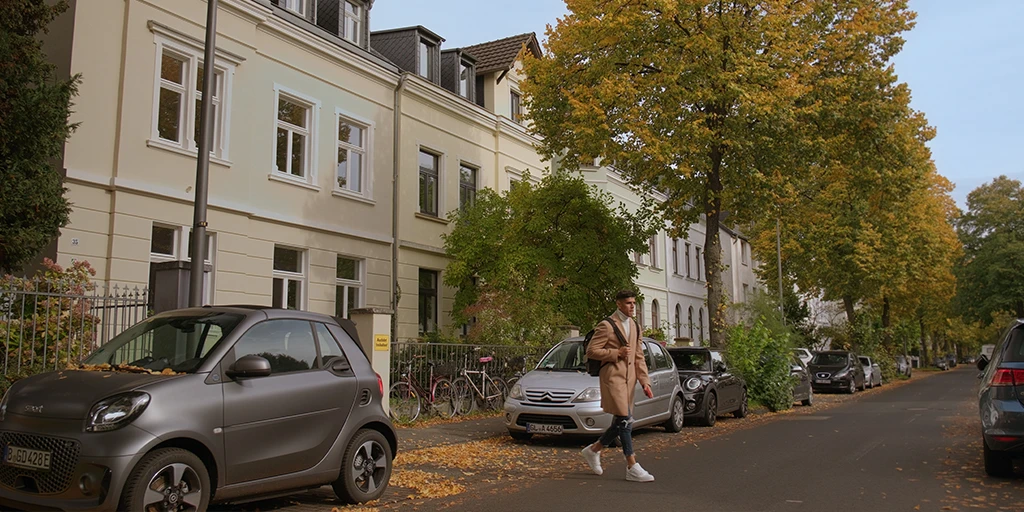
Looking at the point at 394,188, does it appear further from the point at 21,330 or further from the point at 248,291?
the point at 21,330

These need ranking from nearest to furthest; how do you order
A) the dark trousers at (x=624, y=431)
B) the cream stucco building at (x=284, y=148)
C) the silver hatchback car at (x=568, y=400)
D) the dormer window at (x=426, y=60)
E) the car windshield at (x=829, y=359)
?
the dark trousers at (x=624, y=431) → the silver hatchback car at (x=568, y=400) → the cream stucco building at (x=284, y=148) → the dormer window at (x=426, y=60) → the car windshield at (x=829, y=359)

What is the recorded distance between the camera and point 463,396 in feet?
55.2

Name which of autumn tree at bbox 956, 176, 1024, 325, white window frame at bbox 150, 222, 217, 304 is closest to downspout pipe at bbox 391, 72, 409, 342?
white window frame at bbox 150, 222, 217, 304

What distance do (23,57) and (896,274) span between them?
119 ft

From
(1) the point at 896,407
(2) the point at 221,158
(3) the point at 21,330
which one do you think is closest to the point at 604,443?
(3) the point at 21,330

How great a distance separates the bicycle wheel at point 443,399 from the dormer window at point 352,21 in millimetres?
9917

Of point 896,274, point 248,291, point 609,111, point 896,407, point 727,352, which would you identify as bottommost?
point 896,407

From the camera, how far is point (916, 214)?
4041cm

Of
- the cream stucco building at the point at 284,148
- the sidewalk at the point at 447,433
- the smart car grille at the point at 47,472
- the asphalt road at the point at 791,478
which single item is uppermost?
the cream stucco building at the point at 284,148

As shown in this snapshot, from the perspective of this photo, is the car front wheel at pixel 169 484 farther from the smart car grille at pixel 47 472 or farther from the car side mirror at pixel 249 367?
the car side mirror at pixel 249 367

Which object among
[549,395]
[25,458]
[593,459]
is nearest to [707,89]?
[549,395]

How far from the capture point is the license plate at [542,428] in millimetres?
12156

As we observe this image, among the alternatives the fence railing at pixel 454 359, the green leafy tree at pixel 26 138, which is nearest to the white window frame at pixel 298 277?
the fence railing at pixel 454 359

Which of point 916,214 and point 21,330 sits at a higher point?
point 916,214
